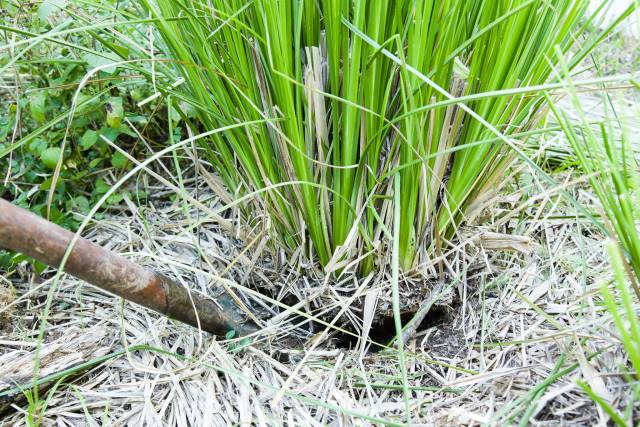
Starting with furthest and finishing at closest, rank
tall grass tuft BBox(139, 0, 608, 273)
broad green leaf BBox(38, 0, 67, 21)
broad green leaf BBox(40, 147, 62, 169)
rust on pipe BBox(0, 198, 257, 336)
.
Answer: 1. broad green leaf BBox(40, 147, 62, 169)
2. broad green leaf BBox(38, 0, 67, 21)
3. tall grass tuft BBox(139, 0, 608, 273)
4. rust on pipe BBox(0, 198, 257, 336)

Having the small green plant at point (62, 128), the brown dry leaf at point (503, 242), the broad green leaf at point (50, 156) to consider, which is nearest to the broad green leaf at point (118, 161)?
the small green plant at point (62, 128)

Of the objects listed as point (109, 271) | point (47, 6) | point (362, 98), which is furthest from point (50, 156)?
point (362, 98)

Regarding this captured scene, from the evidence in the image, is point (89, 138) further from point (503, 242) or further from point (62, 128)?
point (503, 242)

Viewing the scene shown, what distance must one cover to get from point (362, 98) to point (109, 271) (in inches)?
18.1

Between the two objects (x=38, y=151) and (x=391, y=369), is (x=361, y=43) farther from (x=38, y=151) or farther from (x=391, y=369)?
(x=38, y=151)

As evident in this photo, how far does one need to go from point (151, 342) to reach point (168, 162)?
540 millimetres

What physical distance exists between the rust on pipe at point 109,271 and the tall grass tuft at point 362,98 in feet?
0.65

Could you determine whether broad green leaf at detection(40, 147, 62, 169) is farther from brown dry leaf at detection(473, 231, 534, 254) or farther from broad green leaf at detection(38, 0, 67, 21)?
brown dry leaf at detection(473, 231, 534, 254)

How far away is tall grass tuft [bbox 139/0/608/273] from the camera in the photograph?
824mm

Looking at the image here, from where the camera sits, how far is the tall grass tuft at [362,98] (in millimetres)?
824

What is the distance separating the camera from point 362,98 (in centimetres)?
88

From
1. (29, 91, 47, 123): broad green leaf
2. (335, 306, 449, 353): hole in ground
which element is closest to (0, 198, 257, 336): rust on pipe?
(335, 306, 449, 353): hole in ground

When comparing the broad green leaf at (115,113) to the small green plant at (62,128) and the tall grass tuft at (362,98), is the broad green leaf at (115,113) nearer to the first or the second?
the small green plant at (62,128)

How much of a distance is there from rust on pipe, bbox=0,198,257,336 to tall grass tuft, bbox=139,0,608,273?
0.20 meters
